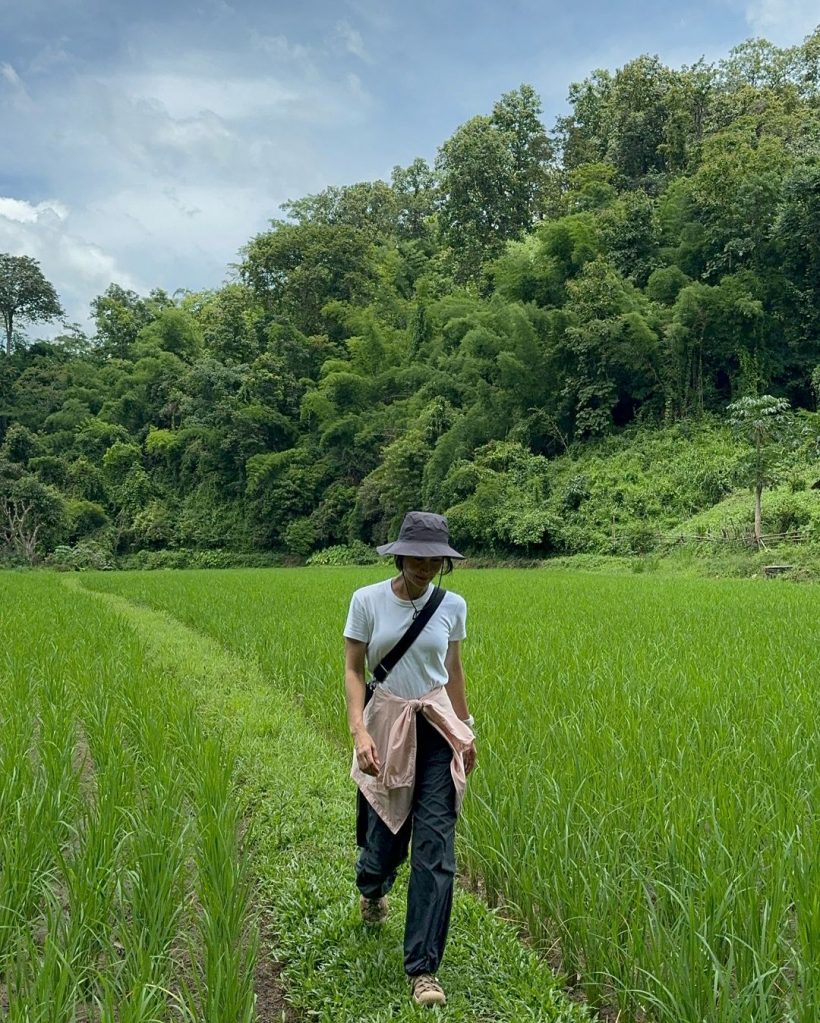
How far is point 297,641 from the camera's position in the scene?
636cm

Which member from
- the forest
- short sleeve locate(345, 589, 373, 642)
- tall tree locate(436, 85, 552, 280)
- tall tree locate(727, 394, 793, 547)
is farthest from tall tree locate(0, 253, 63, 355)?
short sleeve locate(345, 589, 373, 642)

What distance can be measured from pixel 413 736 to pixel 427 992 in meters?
0.59

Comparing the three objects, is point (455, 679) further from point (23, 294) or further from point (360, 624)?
point (23, 294)

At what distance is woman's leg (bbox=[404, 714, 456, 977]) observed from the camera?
181 cm

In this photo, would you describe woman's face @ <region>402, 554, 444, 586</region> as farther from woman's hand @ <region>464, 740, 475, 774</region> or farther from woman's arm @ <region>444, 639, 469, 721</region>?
woman's hand @ <region>464, 740, 475, 774</region>

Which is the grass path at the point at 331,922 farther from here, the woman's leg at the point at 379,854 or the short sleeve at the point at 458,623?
the short sleeve at the point at 458,623

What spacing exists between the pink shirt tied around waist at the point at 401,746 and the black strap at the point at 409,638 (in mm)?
54

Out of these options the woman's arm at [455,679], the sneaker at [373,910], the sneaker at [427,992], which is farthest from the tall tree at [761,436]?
the sneaker at [427,992]

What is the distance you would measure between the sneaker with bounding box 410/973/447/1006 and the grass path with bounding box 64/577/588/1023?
0.08 ft

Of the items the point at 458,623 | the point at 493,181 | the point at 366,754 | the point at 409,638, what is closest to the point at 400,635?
the point at 409,638

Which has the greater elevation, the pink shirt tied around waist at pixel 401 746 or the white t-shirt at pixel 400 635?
the white t-shirt at pixel 400 635

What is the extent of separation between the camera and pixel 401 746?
75.5 inches

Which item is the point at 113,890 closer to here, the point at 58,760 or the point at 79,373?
the point at 58,760

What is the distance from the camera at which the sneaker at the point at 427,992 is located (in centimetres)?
177
